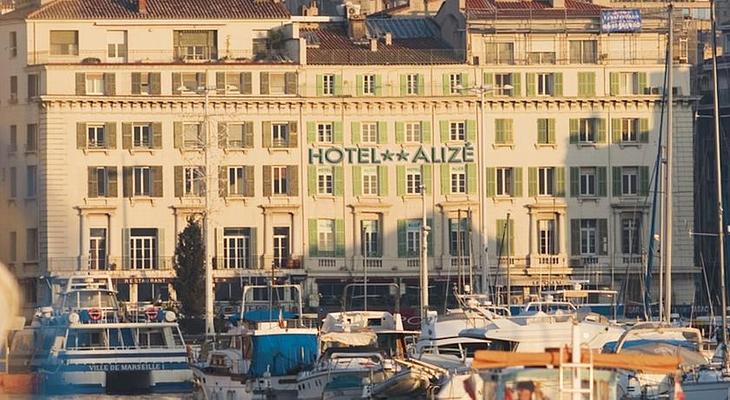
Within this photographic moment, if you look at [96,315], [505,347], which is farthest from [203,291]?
[505,347]

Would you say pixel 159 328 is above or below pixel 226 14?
below

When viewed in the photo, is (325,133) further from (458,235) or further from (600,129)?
(600,129)

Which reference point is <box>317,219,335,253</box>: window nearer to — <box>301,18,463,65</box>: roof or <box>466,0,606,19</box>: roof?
<box>301,18,463,65</box>: roof

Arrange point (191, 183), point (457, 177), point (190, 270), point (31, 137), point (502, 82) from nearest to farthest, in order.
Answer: point (190, 270) → point (31, 137) → point (191, 183) → point (502, 82) → point (457, 177)

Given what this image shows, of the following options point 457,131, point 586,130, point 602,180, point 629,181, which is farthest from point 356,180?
point 629,181

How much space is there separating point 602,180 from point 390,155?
408 inches

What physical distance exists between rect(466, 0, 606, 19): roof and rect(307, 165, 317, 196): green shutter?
10401 millimetres

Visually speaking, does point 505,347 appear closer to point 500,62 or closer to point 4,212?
point 4,212

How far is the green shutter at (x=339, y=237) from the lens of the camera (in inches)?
5044

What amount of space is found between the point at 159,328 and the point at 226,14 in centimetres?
4102

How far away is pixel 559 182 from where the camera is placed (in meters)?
131

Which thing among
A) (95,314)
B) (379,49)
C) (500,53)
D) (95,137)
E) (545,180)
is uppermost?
(379,49)

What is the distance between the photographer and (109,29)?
415 ft

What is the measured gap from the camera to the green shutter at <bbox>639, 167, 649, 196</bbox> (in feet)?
429
